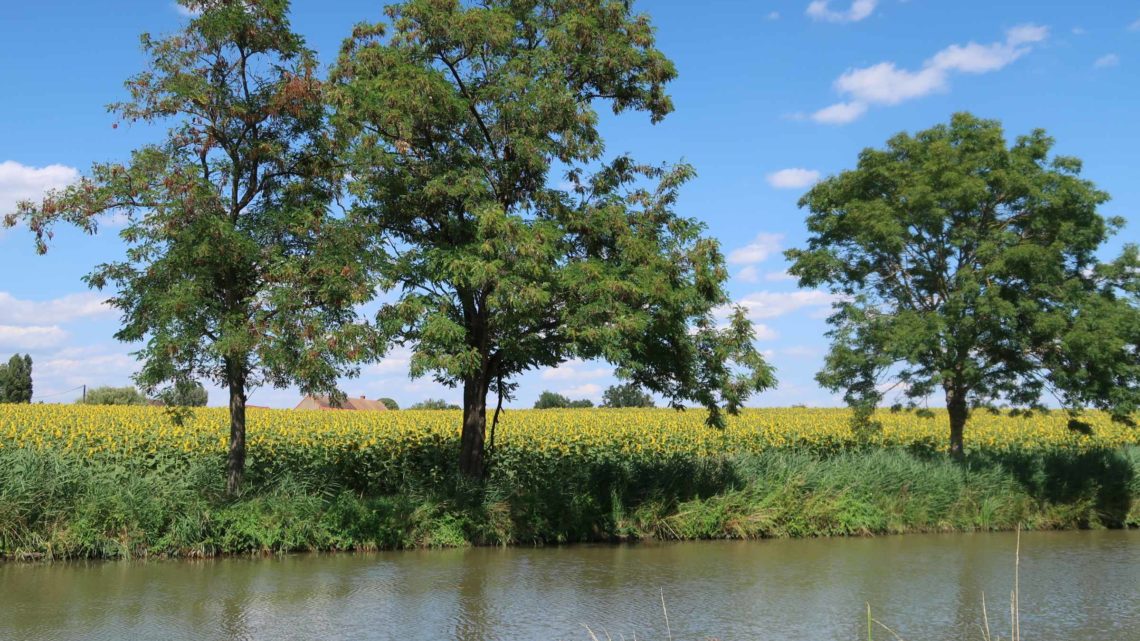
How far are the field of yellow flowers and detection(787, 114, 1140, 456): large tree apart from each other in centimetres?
282

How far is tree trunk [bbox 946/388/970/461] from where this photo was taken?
1014 inches

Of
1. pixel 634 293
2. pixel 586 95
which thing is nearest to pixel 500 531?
pixel 634 293

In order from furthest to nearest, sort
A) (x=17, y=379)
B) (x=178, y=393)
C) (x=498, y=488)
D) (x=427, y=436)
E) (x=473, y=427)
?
(x=17, y=379) < (x=427, y=436) < (x=473, y=427) < (x=498, y=488) < (x=178, y=393)

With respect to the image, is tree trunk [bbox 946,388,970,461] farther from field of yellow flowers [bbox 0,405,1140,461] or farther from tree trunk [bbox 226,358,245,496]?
tree trunk [bbox 226,358,245,496]

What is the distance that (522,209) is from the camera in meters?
18.7

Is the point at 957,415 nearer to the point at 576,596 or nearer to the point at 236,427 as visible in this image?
the point at 576,596

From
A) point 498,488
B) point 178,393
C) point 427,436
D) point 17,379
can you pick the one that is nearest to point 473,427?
point 498,488

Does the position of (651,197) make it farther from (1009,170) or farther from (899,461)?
(1009,170)

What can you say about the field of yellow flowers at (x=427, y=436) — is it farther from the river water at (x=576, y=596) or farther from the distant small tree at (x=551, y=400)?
the distant small tree at (x=551, y=400)

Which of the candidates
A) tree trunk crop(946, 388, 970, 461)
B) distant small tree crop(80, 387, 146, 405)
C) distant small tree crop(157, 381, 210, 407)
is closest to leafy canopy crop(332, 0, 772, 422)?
distant small tree crop(157, 381, 210, 407)

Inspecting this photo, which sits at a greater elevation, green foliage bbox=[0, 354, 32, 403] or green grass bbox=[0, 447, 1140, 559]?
green foliage bbox=[0, 354, 32, 403]

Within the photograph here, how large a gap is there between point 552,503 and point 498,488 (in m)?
1.13

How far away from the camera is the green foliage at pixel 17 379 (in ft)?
251

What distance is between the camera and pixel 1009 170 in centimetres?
2453
